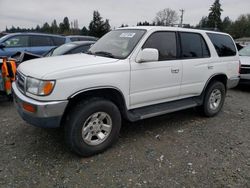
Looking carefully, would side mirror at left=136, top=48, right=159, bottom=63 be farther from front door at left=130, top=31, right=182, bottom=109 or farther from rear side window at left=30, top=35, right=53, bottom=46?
rear side window at left=30, top=35, right=53, bottom=46

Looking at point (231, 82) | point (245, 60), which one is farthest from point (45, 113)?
point (245, 60)

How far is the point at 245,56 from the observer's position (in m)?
8.19

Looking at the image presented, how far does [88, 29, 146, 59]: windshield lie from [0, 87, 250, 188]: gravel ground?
4.76 ft

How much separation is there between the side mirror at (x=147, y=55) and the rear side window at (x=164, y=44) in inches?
13.7

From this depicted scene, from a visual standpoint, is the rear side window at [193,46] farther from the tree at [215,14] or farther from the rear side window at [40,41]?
the tree at [215,14]

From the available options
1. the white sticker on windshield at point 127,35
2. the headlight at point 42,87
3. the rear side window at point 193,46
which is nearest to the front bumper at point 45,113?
the headlight at point 42,87

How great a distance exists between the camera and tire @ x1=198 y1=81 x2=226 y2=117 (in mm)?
4703

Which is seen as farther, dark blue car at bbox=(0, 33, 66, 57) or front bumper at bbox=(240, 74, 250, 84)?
dark blue car at bbox=(0, 33, 66, 57)

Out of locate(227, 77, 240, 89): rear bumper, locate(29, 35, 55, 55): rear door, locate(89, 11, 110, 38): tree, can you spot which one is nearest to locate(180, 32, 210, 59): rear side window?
locate(227, 77, 240, 89): rear bumper

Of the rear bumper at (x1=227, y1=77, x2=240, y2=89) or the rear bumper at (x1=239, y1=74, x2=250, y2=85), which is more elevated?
the rear bumper at (x1=227, y1=77, x2=240, y2=89)

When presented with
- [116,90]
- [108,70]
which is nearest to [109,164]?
[116,90]

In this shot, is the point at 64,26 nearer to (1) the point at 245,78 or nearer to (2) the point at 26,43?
(2) the point at 26,43

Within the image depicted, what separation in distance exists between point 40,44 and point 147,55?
659 centimetres

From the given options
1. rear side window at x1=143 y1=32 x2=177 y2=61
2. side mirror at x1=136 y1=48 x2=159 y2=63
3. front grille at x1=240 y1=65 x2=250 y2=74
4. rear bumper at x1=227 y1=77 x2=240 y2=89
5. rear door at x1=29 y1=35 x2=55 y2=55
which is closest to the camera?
side mirror at x1=136 y1=48 x2=159 y2=63
